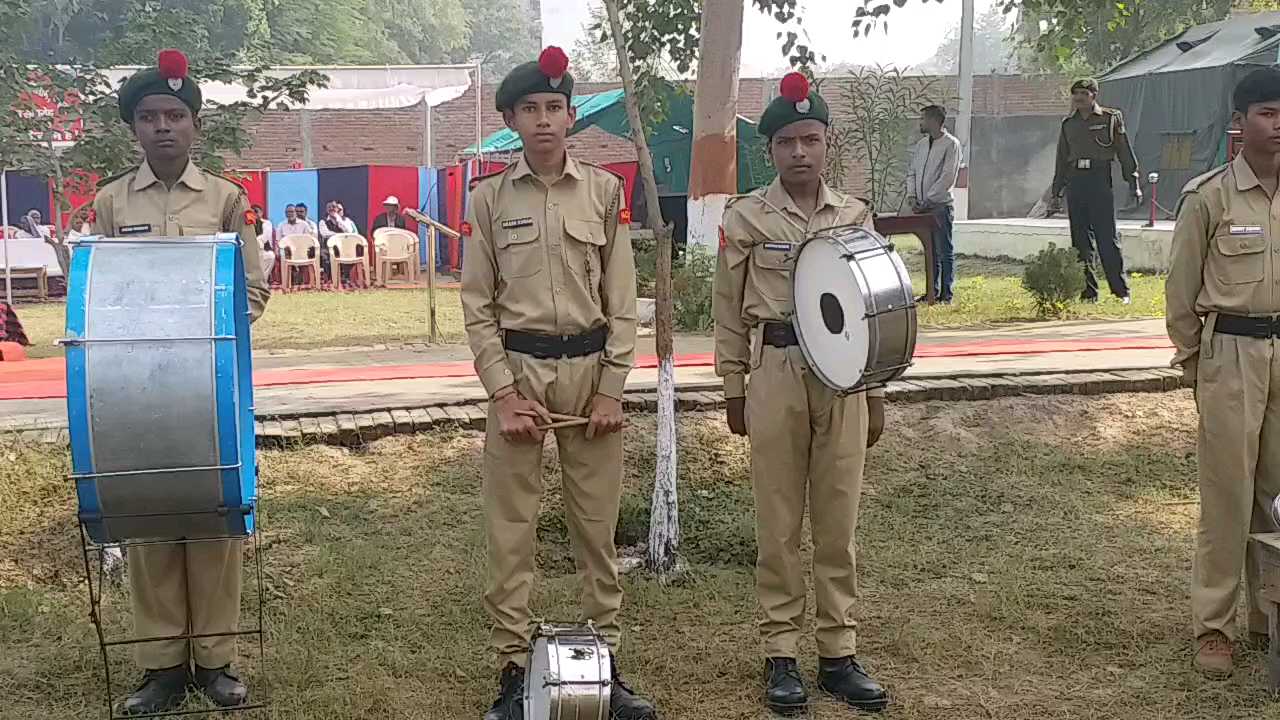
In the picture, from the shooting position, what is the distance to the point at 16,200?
16.3 meters

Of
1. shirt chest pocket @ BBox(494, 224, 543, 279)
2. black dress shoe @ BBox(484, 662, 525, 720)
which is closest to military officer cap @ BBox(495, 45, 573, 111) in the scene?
shirt chest pocket @ BBox(494, 224, 543, 279)

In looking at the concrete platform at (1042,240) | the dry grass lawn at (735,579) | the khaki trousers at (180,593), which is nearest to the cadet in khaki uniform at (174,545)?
the khaki trousers at (180,593)

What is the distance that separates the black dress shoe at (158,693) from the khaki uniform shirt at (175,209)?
1.14m

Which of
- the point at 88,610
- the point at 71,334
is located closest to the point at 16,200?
the point at 88,610

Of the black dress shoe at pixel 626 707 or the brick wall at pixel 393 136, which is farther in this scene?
the brick wall at pixel 393 136

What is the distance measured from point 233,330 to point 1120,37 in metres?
27.3

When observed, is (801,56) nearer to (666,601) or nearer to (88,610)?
(666,601)

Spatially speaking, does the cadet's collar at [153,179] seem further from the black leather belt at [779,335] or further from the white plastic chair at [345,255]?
the white plastic chair at [345,255]

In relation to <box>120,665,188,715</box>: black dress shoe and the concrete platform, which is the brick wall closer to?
the concrete platform

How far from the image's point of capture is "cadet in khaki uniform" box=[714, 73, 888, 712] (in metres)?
4.11

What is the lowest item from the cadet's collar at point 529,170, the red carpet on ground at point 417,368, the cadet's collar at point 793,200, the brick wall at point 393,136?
the red carpet on ground at point 417,368

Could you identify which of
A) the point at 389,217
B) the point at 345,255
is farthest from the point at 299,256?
the point at 389,217

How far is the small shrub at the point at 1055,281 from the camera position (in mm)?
11062

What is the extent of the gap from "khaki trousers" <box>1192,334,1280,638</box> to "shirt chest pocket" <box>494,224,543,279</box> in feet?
7.23
